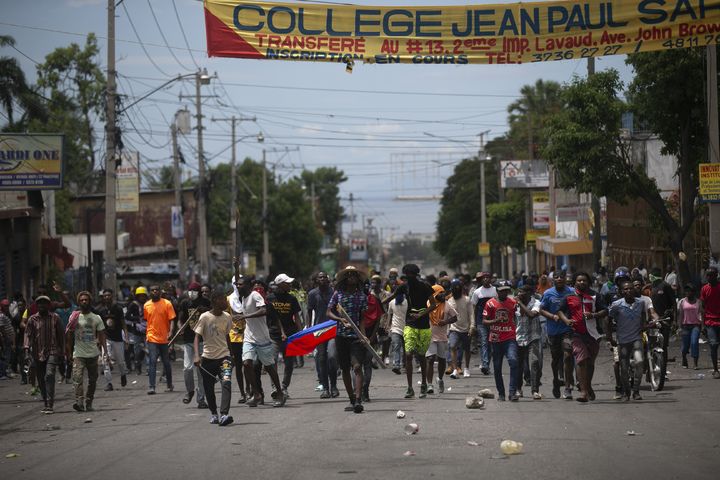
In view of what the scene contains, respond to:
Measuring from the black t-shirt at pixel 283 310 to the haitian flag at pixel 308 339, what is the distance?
454mm

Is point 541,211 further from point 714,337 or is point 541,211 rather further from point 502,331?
point 502,331

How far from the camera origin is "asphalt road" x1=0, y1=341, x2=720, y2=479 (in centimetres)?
747

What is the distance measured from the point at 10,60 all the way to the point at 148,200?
2542cm

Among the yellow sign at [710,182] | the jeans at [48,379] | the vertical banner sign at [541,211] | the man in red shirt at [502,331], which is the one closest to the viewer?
the man in red shirt at [502,331]

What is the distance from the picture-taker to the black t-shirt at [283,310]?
12.9 m

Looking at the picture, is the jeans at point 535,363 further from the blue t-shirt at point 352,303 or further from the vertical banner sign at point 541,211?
the vertical banner sign at point 541,211

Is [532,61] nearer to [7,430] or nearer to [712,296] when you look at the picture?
[712,296]

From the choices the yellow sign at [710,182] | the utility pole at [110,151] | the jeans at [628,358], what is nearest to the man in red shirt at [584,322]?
the jeans at [628,358]

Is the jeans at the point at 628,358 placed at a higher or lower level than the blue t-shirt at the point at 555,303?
lower

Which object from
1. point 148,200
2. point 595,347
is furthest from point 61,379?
point 148,200

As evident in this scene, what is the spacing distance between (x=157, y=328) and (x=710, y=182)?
1183 centimetres

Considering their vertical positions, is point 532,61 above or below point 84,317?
above

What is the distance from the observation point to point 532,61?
40.6 feet

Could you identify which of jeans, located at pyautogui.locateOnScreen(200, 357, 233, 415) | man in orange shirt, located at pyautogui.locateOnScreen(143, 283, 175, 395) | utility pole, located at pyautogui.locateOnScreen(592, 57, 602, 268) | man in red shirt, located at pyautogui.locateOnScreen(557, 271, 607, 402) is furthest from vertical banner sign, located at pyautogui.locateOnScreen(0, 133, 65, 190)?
man in red shirt, located at pyautogui.locateOnScreen(557, 271, 607, 402)
